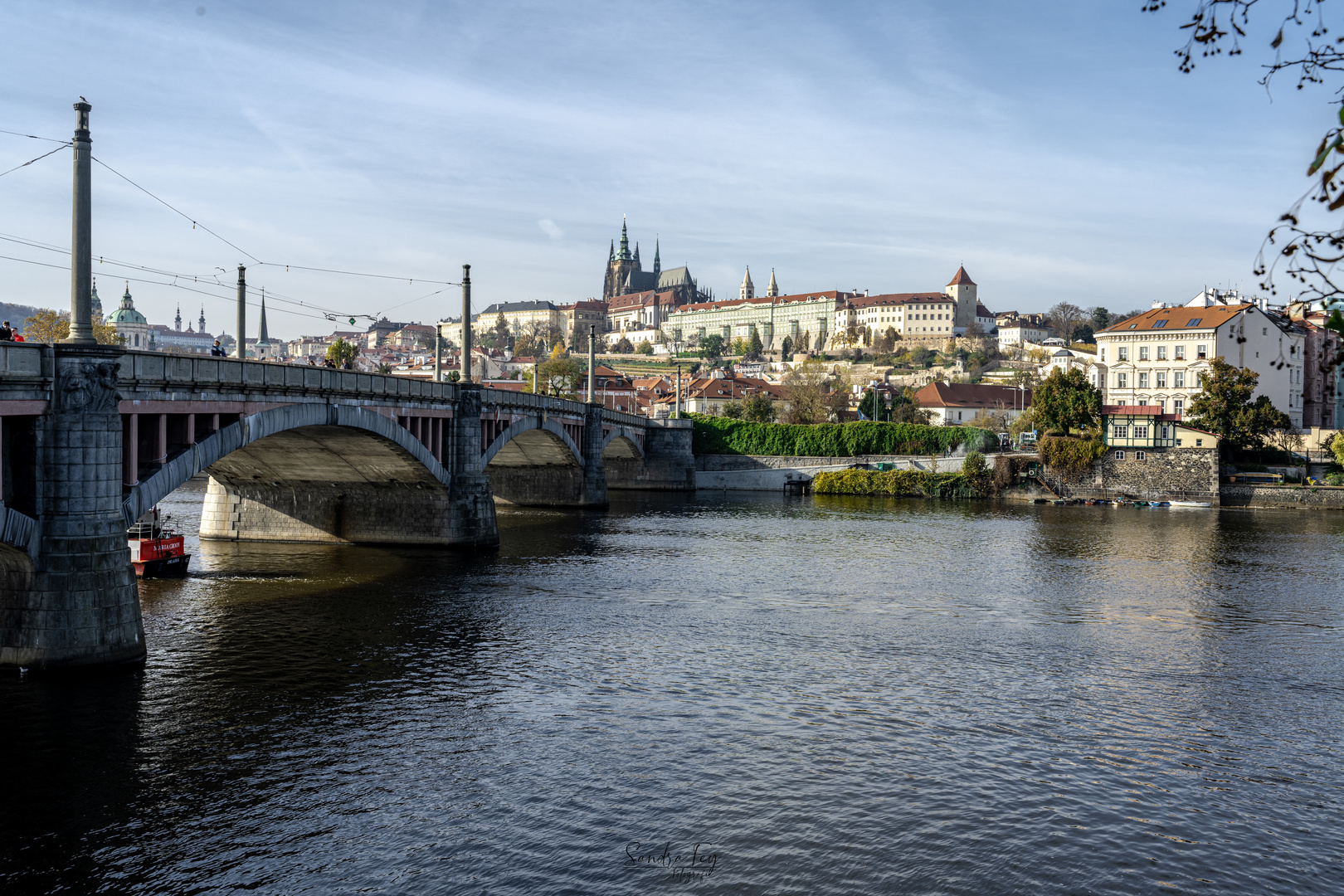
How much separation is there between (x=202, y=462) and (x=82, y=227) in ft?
25.3

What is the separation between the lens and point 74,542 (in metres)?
23.5

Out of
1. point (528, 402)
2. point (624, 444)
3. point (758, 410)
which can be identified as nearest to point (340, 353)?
point (624, 444)

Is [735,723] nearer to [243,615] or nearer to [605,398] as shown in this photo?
[243,615]

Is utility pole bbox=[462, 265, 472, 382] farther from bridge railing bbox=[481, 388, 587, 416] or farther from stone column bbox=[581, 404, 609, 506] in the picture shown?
stone column bbox=[581, 404, 609, 506]

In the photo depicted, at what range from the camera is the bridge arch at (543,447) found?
63.2m

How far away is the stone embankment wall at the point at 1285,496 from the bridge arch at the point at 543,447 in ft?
181

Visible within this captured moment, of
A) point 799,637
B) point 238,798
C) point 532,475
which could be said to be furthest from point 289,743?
point 532,475

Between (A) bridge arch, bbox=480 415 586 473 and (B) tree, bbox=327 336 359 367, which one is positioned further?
(B) tree, bbox=327 336 359 367

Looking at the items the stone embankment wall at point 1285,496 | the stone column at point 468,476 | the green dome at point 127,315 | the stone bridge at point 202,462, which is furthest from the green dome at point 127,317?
the stone embankment wall at point 1285,496

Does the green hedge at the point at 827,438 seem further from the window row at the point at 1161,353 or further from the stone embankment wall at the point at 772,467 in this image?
the window row at the point at 1161,353

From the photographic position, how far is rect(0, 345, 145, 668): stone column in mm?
23406

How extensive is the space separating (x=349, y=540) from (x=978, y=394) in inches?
4090

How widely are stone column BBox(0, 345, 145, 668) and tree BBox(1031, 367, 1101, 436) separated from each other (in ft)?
279

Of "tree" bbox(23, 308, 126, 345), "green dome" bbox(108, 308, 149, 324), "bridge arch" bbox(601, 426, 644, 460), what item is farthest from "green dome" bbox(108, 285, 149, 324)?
"bridge arch" bbox(601, 426, 644, 460)
